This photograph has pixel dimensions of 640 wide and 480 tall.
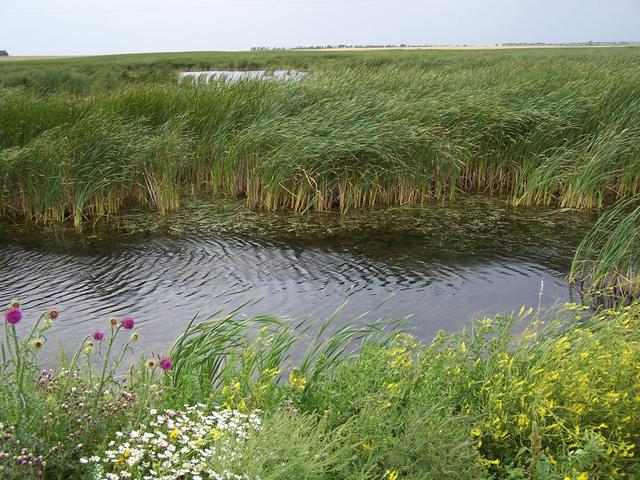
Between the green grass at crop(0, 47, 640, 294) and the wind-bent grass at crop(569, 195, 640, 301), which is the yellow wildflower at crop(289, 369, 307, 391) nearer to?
the wind-bent grass at crop(569, 195, 640, 301)

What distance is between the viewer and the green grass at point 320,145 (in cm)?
1132

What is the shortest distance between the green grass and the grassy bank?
7314 millimetres

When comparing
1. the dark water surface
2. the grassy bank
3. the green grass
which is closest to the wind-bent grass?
the dark water surface

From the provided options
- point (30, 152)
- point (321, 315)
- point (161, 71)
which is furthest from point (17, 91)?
point (161, 71)

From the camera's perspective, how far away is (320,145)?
11383 millimetres

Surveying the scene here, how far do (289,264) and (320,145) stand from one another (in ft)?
9.50

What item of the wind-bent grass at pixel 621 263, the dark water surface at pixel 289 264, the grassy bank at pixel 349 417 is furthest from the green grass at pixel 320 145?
the grassy bank at pixel 349 417

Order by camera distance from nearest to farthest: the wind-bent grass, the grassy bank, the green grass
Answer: the grassy bank
the wind-bent grass
the green grass

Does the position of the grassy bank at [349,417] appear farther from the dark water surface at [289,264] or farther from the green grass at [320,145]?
the green grass at [320,145]

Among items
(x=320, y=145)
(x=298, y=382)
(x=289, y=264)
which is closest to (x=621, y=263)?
(x=289, y=264)

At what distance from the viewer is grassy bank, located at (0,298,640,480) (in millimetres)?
3084

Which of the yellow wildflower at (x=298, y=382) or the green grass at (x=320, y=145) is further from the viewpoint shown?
the green grass at (x=320, y=145)

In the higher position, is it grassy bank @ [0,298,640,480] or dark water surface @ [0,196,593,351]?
grassy bank @ [0,298,640,480]

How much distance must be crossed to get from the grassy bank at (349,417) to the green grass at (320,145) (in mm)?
7314
